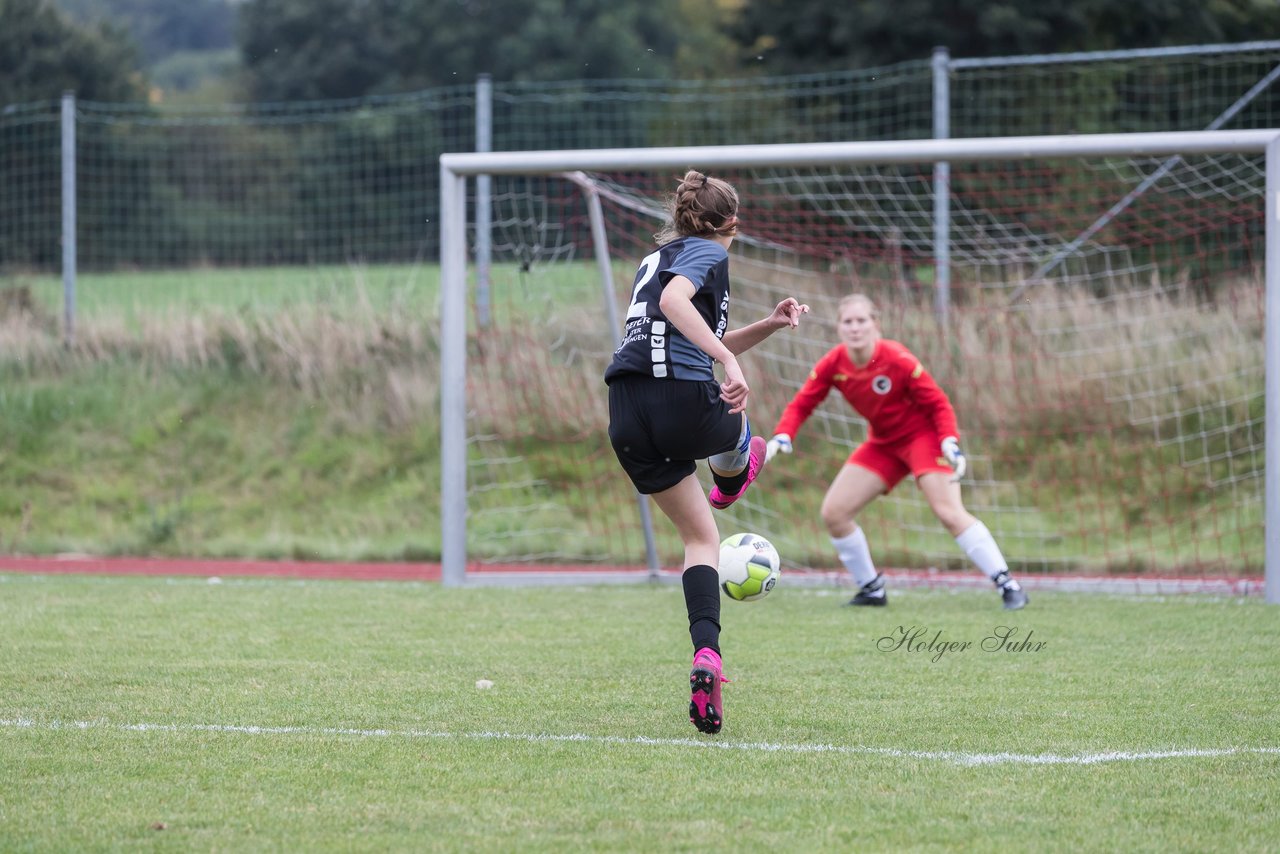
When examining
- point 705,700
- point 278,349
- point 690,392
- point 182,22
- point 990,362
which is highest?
point 182,22

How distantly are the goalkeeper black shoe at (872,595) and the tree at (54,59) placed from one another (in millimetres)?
23426

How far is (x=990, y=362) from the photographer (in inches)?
436

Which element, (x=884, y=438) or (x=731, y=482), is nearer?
(x=731, y=482)

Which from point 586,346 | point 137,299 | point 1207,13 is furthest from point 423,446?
point 1207,13

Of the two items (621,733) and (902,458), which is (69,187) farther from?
(621,733)

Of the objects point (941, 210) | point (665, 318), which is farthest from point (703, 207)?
point (941, 210)

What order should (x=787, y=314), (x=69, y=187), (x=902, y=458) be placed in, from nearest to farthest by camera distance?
(x=787, y=314)
(x=902, y=458)
(x=69, y=187)

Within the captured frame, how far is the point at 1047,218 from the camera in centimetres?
1223

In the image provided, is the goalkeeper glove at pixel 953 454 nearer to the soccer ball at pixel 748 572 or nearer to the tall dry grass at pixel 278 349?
the soccer ball at pixel 748 572

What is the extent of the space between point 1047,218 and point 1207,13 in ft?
35.6

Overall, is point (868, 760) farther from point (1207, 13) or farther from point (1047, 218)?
point (1207, 13)

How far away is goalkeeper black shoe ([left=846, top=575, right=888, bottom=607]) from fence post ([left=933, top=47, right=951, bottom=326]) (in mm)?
3694

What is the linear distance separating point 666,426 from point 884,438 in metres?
3.50

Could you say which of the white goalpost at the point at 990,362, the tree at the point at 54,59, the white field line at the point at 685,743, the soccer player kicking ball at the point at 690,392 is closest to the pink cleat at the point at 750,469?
the soccer player kicking ball at the point at 690,392
